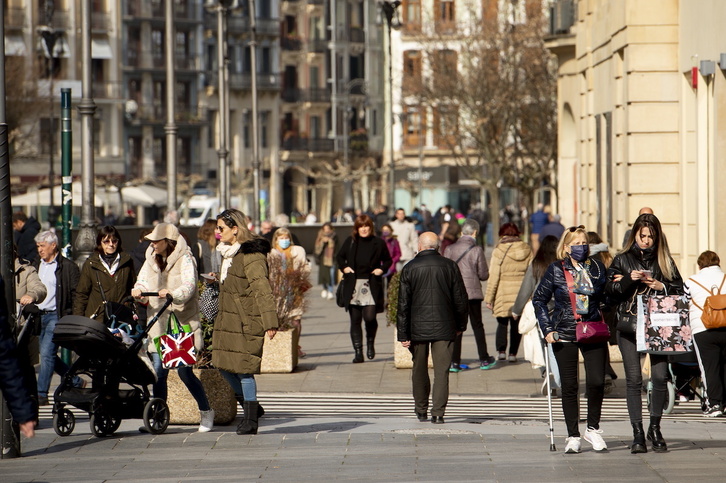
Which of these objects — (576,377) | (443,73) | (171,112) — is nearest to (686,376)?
(576,377)

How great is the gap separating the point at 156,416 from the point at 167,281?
119 centimetres

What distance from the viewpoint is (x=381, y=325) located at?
25.3 meters

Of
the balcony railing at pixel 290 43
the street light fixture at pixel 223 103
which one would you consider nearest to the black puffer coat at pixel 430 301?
the street light fixture at pixel 223 103

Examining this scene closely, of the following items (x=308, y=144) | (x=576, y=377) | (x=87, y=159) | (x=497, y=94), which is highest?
(x=497, y=94)

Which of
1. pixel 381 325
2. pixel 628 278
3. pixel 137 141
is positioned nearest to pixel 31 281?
pixel 628 278

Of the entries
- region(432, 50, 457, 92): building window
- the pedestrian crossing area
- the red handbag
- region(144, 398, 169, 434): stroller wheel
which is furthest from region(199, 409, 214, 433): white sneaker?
region(432, 50, 457, 92): building window

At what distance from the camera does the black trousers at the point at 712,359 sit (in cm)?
1333

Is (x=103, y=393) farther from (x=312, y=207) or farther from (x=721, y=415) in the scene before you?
(x=312, y=207)

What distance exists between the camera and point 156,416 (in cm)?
1241

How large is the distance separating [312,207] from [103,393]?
89735 mm

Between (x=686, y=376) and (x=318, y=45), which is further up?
(x=318, y=45)

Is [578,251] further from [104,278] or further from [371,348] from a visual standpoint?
[371,348]

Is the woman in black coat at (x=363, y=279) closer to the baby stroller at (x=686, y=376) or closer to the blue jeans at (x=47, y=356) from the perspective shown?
the blue jeans at (x=47, y=356)

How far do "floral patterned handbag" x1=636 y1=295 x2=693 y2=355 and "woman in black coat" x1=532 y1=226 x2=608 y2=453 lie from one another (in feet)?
0.97
